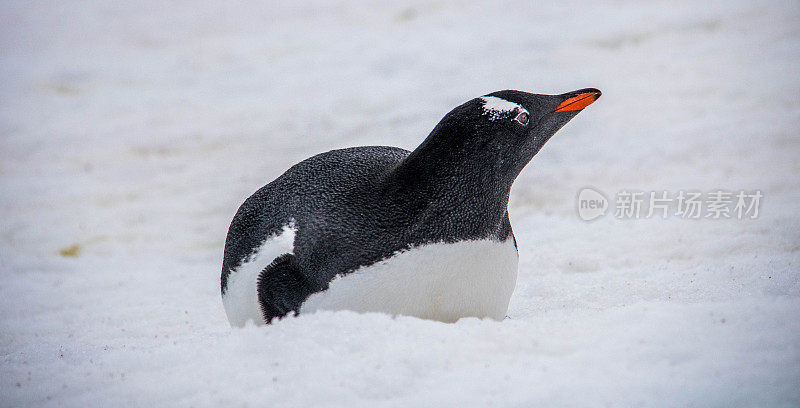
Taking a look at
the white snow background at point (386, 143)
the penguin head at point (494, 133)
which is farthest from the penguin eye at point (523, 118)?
the white snow background at point (386, 143)

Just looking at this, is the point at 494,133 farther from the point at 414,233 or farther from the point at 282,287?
the point at 282,287

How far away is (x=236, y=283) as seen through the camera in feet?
7.54

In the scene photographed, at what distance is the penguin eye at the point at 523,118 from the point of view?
217cm

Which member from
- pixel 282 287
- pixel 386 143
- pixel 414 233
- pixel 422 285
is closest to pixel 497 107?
pixel 414 233

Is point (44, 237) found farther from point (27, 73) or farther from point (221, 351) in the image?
point (27, 73)

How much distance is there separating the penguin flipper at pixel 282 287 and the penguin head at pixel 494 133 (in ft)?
1.72

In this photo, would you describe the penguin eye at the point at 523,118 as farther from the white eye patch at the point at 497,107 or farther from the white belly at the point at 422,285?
the white belly at the point at 422,285

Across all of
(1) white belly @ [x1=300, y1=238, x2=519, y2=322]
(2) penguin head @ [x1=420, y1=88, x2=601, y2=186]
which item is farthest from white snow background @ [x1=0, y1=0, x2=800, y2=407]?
(2) penguin head @ [x1=420, y1=88, x2=601, y2=186]

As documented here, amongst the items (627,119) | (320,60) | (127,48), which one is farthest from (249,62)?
(627,119)

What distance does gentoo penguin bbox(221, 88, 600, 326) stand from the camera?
81.6 inches

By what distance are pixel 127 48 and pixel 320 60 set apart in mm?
2546

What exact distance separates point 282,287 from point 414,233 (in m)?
0.41

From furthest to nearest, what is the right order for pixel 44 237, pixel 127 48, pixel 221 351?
pixel 127 48 < pixel 44 237 < pixel 221 351

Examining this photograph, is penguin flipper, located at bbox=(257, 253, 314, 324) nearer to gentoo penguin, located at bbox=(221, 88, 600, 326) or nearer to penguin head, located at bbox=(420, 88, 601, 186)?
gentoo penguin, located at bbox=(221, 88, 600, 326)
